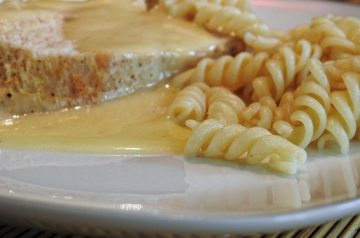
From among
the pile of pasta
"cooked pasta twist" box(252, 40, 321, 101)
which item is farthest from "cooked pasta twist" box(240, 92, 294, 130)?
"cooked pasta twist" box(252, 40, 321, 101)

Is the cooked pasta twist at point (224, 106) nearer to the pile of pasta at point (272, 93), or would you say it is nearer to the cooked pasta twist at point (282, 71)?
the pile of pasta at point (272, 93)

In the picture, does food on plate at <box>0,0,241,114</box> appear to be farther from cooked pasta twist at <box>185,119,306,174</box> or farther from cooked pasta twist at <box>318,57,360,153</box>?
cooked pasta twist at <box>318,57,360,153</box>

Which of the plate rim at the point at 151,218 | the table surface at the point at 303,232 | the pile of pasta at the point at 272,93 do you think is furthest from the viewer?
the pile of pasta at the point at 272,93

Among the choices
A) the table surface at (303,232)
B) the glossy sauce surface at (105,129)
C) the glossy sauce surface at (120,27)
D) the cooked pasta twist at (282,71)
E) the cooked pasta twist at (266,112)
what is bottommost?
the table surface at (303,232)

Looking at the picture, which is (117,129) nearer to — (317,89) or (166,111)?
(166,111)

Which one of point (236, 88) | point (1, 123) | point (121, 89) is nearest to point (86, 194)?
point (1, 123)

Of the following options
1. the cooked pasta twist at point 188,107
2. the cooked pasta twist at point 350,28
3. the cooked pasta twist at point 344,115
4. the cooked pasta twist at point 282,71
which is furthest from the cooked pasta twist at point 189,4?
the cooked pasta twist at point 344,115
